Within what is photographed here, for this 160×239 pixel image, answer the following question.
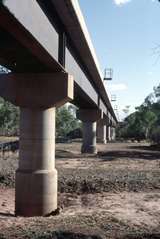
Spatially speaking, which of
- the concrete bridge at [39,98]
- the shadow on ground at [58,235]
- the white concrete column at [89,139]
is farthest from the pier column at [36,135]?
the white concrete column at [89,139]

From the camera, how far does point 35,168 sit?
13414 mm

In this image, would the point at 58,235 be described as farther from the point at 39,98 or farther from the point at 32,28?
the point at 39,98

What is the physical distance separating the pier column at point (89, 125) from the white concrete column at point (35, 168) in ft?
92.3

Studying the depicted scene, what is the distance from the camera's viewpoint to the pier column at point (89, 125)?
42000 millimetres

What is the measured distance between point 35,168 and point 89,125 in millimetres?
31070

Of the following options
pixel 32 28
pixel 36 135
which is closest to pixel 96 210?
pixel 36 135

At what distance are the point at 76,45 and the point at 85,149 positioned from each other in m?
27.7

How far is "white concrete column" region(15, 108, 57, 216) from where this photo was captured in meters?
13.3

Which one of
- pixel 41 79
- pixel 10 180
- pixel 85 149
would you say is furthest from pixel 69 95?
pixel 85 149

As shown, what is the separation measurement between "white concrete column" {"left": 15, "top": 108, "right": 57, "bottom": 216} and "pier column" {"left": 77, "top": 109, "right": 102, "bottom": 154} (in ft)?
92.3

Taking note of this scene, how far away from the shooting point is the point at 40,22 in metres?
10.8

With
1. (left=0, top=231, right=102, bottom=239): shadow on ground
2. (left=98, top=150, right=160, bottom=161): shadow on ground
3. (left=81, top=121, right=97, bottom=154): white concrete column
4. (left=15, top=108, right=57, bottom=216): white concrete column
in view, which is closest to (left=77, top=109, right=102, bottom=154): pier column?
(left=81, top=121, right=97, bottom=154): white concrete column

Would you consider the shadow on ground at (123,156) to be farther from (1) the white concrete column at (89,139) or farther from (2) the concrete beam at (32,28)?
(2) the concrete beam at (32,28)

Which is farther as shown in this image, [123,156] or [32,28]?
[123,156]
